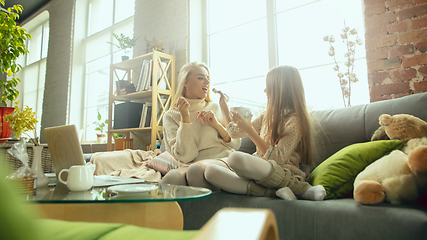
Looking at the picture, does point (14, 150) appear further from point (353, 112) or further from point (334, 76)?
point (334, 76)

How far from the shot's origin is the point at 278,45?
290 centimetres

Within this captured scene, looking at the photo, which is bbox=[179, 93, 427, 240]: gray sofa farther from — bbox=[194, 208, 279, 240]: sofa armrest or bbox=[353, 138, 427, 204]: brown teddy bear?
bbox=[194, 208, 279, 240]: sofa armrest

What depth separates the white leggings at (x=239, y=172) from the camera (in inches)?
46.9

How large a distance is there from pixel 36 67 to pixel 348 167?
24.3ft

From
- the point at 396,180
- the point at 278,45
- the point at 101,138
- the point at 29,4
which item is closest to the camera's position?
the point at 396,180

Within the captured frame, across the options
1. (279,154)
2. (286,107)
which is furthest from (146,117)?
(279,154)

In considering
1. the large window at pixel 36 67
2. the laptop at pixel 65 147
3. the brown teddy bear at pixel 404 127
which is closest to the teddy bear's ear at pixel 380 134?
the brown teddy bear at pixel 404 127

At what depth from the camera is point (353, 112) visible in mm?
1597

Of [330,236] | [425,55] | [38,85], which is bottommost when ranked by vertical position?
[330,236]

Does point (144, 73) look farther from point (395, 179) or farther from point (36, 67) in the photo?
point (36, 67)

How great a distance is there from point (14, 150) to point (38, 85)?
253 inches

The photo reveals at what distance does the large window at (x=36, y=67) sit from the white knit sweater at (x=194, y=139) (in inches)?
214

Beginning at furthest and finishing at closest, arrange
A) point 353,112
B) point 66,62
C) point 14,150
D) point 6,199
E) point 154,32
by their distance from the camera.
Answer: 1. point 66,62
2. point 154,32
3. point 353,112
4. point 14,150
5. point 6,199

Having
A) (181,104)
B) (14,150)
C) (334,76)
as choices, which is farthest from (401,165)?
(334,76)
